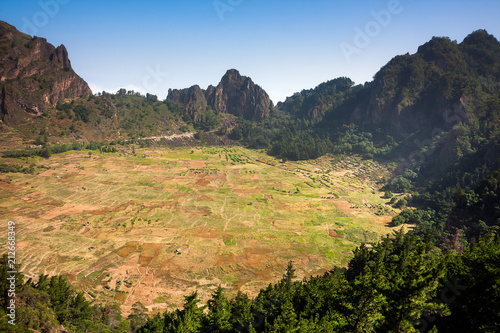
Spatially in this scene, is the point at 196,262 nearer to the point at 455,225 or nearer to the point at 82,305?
the point at 82,305

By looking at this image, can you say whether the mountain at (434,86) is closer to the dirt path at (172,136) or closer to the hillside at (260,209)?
the hillside at (260,209)

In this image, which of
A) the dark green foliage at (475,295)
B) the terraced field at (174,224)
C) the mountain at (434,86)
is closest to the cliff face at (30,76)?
the terraced field at (174,224)

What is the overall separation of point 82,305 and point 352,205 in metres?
77.1

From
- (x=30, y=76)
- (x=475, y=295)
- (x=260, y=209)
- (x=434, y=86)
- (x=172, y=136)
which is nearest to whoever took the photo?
(x=475, y=295)

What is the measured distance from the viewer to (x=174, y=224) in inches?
2404

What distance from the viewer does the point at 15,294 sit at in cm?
2259

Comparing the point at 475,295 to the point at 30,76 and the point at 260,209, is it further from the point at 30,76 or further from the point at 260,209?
the point at 30,76

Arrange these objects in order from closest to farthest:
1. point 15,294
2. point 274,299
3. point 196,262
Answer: point 15,294, point 274,299, point 196,262

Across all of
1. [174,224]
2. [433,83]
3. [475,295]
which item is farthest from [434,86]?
[174,224]

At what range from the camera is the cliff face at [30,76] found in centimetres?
12750

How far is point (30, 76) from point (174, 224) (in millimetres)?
155665

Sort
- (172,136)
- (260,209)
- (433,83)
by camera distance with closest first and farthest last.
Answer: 1. (260,209)
2. (433,83)
3. (172,136)

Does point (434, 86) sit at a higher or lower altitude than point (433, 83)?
lower

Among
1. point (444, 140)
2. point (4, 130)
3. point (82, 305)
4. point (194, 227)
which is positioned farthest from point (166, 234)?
point (444, 140)
